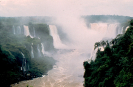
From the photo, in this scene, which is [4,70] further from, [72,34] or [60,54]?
[72,34]

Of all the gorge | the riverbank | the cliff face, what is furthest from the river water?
the cliff face

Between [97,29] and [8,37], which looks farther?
[97,29]

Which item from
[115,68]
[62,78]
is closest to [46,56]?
[62,78]

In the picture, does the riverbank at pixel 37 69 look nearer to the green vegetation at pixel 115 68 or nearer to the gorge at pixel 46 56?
the gorge at pixel 46 56

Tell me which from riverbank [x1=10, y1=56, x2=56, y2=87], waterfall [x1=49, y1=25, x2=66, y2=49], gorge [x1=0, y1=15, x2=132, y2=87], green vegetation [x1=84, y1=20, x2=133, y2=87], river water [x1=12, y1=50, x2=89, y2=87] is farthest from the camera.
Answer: waterfall [x1=49, y1=25, x2=66, y2=49]

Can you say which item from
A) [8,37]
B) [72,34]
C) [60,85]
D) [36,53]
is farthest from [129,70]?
[72,34]

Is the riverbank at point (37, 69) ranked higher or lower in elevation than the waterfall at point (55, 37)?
lower

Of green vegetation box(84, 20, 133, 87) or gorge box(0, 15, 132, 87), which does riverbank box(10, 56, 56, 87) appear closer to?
gorge box(0, 15, 132, 87)

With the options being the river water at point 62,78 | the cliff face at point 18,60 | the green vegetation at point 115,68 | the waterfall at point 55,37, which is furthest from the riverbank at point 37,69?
the waterfall at point 55,37

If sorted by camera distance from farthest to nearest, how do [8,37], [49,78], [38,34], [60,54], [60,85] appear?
[38,34]
[60,54]
[8,37]
[49,78]
[60,85]
